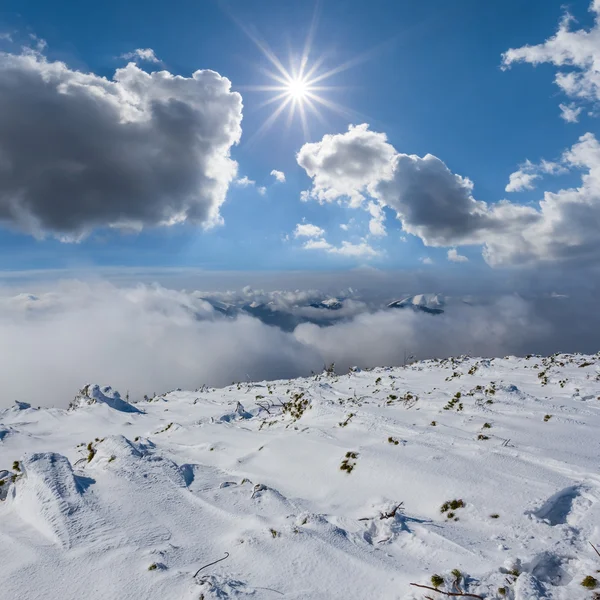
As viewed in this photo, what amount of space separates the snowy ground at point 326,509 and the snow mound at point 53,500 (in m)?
0.03

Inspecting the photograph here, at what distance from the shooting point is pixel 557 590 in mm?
3398

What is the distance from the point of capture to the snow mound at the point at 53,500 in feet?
15.6


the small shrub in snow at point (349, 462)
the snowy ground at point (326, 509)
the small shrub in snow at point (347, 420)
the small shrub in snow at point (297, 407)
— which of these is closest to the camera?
the snowy ground at point (326, 509)

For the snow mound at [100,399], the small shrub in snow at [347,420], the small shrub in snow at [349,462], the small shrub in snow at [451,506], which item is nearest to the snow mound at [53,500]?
the small shrub in snow at [349,462]

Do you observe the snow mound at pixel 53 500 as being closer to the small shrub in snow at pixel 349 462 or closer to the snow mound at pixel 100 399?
the small shrub in snow at pixel 349 462

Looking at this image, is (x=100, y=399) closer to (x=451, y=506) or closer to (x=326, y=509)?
(x=326, y=509)

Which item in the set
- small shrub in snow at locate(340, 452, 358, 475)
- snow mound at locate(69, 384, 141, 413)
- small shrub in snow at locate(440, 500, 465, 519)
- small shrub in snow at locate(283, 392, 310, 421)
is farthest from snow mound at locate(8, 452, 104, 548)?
snow mound at locate(69, 384, 141, 413)

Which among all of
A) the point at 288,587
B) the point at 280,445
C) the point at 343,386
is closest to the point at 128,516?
the point at 288,587

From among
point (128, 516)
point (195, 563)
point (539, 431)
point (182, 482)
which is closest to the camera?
point (195, 563)

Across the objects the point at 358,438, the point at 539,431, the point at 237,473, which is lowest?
the point at 237,473

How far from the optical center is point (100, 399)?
17.3 m

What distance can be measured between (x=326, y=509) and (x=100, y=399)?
49.1 feet

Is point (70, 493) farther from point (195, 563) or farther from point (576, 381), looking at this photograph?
point (576, 381)

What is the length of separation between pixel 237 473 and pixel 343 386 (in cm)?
1050
